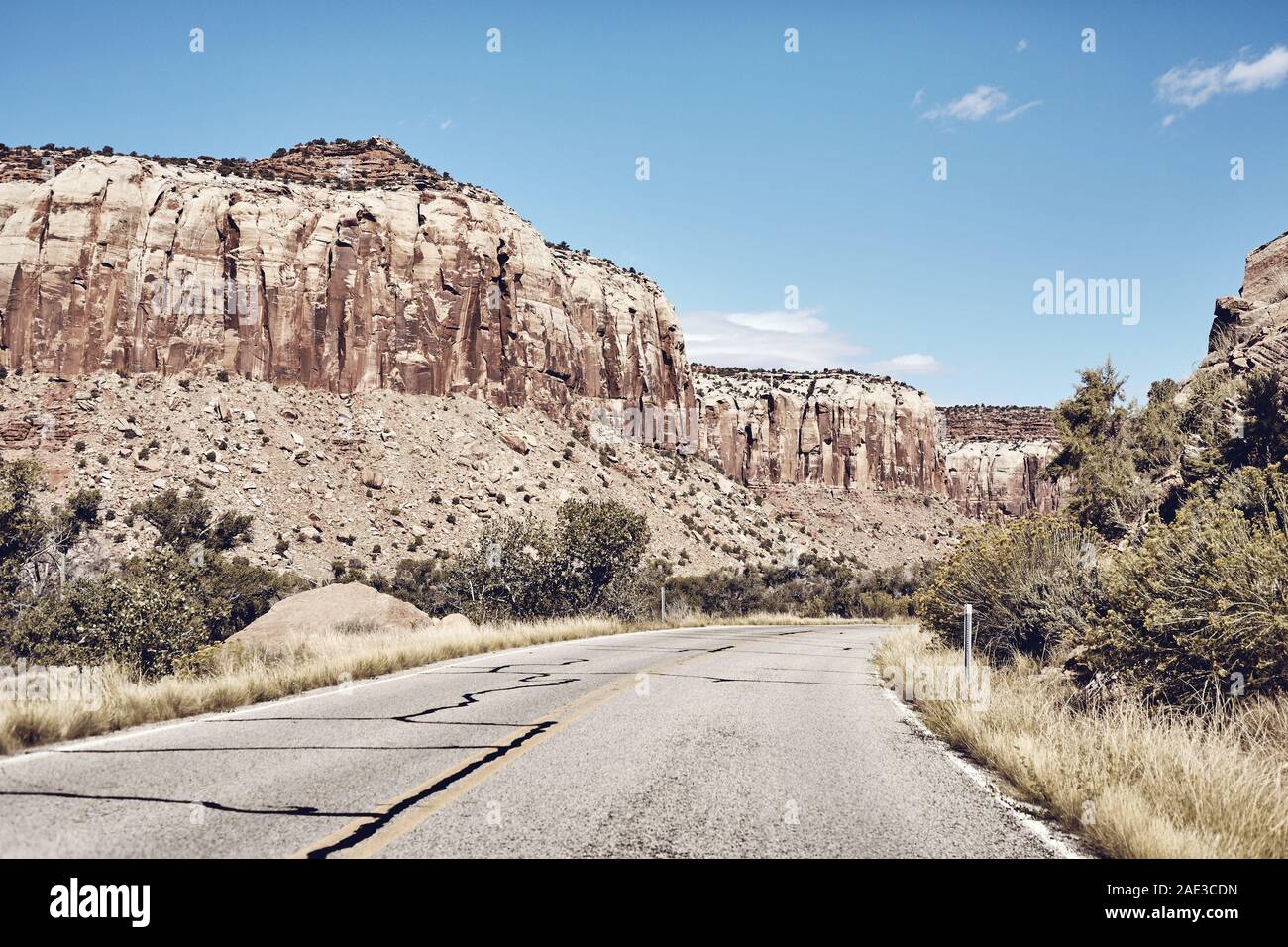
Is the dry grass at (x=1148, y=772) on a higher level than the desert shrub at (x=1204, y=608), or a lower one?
lower

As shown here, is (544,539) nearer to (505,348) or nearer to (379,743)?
(379,743)

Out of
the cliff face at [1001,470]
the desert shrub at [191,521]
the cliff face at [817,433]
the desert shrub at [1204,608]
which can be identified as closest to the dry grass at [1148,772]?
the desert shrub at [1204,608]

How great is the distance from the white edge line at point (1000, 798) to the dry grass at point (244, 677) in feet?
26.7

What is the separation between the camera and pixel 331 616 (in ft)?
64.8

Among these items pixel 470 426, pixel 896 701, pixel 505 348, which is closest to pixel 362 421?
pixel 470 426

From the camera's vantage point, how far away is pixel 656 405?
3435 inches

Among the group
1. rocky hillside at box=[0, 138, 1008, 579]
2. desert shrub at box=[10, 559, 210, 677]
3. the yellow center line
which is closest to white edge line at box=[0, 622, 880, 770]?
the yellow center line

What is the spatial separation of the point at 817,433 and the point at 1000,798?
11295 cm

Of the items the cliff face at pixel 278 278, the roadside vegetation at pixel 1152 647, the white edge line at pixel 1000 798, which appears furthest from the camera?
the cliff face at pixel 278 278

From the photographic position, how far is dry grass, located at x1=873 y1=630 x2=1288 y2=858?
4926 mm

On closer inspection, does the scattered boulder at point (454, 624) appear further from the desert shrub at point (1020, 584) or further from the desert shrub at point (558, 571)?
the desert shrub at point (1020, 584)

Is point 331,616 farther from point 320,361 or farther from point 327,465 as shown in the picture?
point 320,361

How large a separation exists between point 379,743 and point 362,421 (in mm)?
54770

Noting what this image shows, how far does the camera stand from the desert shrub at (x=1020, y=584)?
12.6 m
